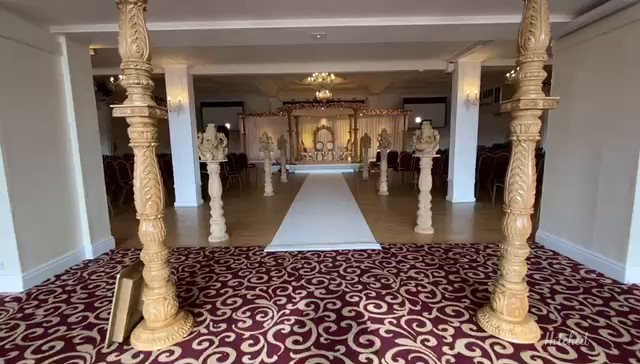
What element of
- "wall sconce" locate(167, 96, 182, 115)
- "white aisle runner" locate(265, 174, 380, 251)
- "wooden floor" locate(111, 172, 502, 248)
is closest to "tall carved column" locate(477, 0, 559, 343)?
"white aisle runner" locate(265, 174, 380, 251)

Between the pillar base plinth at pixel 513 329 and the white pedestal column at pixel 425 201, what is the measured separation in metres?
2.05

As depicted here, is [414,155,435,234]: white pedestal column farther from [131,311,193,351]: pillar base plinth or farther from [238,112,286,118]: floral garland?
[238,112,286,118]: floral garland

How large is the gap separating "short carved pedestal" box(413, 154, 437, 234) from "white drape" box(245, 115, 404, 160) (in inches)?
368

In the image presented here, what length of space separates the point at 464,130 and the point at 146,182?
550 centimetres

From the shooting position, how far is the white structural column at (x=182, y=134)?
5770 mm

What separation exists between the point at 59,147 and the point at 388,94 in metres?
11.6

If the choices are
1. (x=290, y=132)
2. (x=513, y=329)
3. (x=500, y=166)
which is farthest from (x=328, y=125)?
(x=513, y=329)

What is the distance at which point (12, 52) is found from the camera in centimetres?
269

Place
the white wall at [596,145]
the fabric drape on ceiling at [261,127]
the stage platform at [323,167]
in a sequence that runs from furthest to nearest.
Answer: the fabric drape on ceiling at [261,127]
the stage platform at [323,167]
the white wall at [596,145]

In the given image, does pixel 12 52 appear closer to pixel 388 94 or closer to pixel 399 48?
pixel 399 48

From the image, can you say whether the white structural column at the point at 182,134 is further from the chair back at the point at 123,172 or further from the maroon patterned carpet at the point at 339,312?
the maroon patterned carpet at the point at 339,312

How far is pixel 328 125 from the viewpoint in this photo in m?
14.2

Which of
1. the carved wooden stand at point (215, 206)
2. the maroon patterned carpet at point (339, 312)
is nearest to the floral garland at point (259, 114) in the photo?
the carved wooden stand at point (215, 206)

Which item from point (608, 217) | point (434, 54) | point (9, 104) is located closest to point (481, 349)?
point (608, 217)
